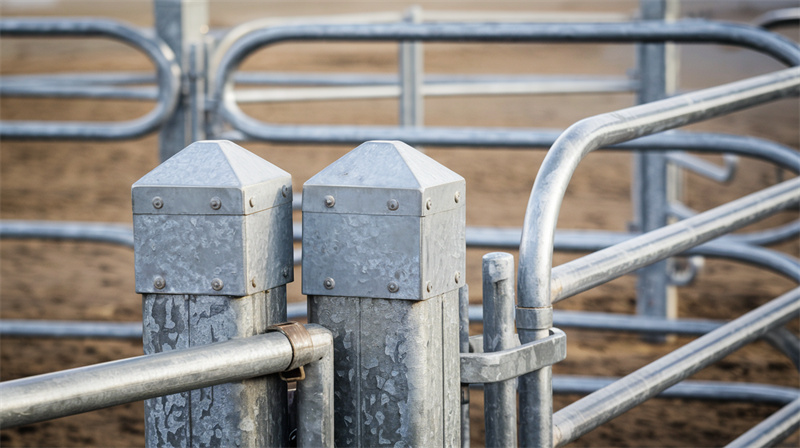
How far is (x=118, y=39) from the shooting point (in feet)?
8.94

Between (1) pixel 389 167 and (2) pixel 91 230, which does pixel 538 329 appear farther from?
(2) pixel 91 230

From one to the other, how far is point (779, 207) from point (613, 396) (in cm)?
64

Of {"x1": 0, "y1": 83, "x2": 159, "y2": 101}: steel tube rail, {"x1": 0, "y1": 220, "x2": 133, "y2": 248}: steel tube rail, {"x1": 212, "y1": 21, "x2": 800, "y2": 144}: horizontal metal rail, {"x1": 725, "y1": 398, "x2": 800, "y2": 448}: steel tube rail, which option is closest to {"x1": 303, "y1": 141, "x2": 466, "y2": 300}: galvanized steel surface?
{"x1": 725, "y1": 398, "x2": 800, "y2": 448}: steel tube rail

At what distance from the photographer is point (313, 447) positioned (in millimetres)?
1043

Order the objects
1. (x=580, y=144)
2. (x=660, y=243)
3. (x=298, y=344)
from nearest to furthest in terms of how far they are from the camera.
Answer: (x=298, y=344) < (x=580, y=144) < (x=660, y=243)

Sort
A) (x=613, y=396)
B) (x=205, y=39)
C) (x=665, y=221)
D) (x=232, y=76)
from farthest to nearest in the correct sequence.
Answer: (x=665, y=221), (x=205, y=39), (x=232, y=76), (x=613, y=396)

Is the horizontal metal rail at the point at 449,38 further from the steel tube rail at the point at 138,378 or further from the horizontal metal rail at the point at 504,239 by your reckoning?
the steel tube rail at the point at 138,378

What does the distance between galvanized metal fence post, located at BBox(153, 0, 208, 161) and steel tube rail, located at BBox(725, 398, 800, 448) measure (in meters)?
1.83

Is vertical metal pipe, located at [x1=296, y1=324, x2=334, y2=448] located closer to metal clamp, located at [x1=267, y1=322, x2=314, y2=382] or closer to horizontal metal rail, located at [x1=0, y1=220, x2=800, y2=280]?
metal clamp, located at [x1=267, y1=322, x2=314, y2=382]

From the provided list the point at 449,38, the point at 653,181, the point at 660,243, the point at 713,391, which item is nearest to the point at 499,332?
the point at 660,243

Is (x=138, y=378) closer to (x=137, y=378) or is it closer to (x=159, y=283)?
(x=137, y=378)

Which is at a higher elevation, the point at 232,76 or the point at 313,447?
the point at 232,76

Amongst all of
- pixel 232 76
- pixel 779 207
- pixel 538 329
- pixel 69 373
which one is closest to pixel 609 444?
pixel 779 207

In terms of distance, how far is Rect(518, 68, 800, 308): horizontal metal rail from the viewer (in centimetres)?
115
